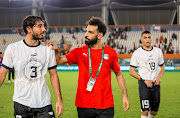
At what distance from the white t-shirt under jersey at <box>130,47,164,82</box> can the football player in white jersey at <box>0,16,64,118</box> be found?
10.7 ft

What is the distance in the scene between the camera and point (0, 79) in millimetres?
3875

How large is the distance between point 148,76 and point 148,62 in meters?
0.34

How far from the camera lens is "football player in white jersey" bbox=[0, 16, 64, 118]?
384cm

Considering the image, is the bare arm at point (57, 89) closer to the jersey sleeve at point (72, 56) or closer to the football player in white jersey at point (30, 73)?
the football player in white jersey at point (30, 73)

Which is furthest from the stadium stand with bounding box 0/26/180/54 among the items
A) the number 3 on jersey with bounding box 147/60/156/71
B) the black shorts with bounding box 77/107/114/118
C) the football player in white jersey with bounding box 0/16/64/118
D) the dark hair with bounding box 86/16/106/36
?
the football player in white jersey with bounding box 0/16/64/118

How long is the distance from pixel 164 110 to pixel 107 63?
5759 millimetres

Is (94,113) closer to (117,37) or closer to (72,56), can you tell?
(72,56)

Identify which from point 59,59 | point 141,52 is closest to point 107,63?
point 59,59

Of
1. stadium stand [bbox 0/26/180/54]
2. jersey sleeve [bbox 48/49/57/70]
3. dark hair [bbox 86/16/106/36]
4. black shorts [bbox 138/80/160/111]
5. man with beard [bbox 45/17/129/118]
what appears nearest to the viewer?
jersey sleeve [bbox 48/49/57/70]

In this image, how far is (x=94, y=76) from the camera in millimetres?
4145

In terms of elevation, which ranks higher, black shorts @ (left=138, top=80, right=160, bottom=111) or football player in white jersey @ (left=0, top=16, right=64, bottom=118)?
football player in white jersey @ (left=0, top=16, right=64, bottom=118)

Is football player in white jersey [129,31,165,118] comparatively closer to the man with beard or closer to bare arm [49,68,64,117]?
the man with beard

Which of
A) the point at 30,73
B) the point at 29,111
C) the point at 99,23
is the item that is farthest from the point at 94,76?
the point at 29,111

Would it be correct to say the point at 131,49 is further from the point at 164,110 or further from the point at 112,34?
the point at 164,110
